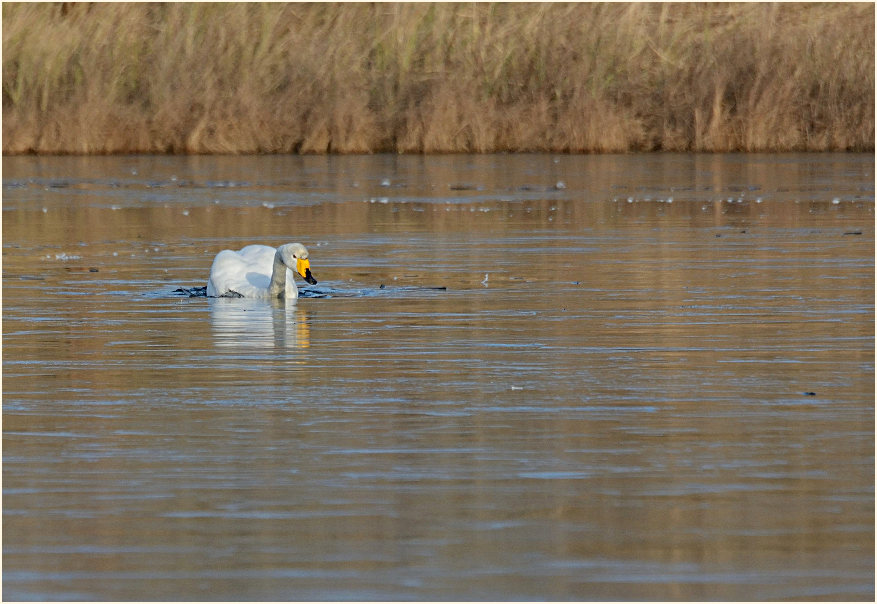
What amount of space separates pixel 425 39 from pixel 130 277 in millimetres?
18324

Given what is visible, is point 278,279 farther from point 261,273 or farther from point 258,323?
point 258,323

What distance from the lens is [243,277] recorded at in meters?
11.7

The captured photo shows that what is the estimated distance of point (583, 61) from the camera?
29.5 metres

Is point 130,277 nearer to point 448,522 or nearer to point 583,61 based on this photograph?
point 448,522

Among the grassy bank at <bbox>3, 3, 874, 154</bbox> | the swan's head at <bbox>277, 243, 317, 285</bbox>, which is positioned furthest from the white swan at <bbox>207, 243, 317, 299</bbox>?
the grassy bank at <bbox>3, 3, 874, 154</bbox>

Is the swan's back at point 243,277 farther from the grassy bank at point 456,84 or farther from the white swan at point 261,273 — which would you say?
the grassy bank at point 456,84

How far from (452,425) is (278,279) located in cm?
507

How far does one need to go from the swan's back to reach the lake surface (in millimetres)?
176

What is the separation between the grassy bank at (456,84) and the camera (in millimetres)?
28500

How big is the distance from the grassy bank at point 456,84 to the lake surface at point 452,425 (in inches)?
548

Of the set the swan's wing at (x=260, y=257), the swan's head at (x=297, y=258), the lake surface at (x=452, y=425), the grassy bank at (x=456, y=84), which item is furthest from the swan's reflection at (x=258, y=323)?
the grassy bank at (x=456, y=84)

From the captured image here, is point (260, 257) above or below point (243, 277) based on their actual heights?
above

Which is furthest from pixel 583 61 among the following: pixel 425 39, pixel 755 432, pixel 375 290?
pixel 755 432

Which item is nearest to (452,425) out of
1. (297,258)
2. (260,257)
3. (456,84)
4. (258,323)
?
(258,323)
